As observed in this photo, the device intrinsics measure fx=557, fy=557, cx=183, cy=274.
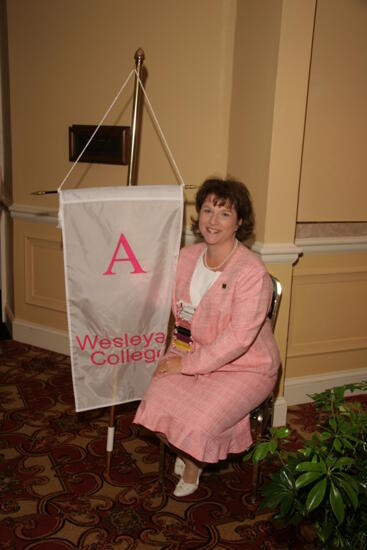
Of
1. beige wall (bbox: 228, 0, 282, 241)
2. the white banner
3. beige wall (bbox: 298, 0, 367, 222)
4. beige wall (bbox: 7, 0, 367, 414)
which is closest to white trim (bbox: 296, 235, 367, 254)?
beige wall (bbox: 7, 0, 367, 414)

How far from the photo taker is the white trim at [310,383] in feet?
10.8

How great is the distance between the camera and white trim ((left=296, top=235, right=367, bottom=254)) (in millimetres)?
3127

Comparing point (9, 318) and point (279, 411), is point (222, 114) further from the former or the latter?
point (9, 318)

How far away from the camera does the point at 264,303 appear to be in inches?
90.4

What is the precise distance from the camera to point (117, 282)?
2.32 metres

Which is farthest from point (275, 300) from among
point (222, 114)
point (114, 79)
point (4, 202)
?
point (4, 202)

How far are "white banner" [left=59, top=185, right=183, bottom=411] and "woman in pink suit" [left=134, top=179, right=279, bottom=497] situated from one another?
0.12 meters

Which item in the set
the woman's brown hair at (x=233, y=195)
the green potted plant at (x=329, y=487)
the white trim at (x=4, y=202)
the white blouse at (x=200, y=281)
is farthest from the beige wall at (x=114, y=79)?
the green potted plant at (x=329, y=487)

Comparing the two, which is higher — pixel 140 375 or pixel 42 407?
pixel 140 375

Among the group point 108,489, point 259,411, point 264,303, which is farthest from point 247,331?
point 108,489

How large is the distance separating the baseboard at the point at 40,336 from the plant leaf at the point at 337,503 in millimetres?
2883

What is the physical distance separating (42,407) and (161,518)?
3.75ft

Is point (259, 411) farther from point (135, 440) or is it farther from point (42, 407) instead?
point (42, 407)

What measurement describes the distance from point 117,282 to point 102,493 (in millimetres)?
917
